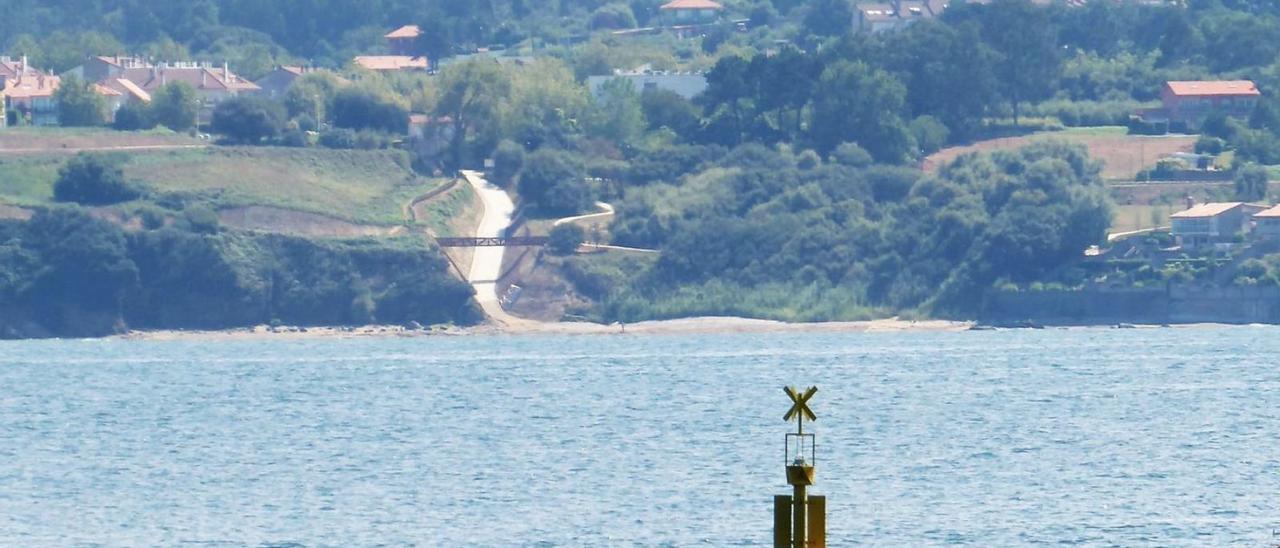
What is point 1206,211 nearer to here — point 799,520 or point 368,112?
point 368,112

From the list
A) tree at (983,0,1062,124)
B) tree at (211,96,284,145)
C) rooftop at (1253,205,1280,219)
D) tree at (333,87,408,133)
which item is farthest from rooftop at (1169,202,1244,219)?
tree at (211,96,284,145)

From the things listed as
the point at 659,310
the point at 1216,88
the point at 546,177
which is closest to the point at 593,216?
the point at 546,177

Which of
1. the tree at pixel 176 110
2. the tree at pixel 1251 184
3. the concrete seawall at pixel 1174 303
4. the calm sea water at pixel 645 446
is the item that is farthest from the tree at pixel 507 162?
the calm sea water at pixel 645 446

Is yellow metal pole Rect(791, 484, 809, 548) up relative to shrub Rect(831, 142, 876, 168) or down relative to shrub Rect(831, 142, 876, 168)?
down

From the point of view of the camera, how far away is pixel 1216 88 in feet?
638

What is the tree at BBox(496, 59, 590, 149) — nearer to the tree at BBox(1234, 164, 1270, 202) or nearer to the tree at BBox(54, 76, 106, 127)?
the tree at BBox(54, 76, 106, 127)

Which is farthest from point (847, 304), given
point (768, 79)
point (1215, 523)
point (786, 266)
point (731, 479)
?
point (1215, 523)

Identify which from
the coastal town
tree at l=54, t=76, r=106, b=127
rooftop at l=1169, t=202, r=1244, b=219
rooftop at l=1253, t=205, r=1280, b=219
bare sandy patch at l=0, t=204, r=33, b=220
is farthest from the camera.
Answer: tree at l=54, t=76, r=106, b=127

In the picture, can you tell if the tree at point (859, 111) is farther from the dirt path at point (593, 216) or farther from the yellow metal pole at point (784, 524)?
the yellow metal pole at point (784, 524)

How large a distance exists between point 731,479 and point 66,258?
9554 cm

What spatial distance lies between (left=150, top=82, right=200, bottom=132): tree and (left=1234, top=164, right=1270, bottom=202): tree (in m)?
67.2

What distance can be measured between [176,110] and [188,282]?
114 ft

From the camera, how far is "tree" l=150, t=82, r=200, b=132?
196 m

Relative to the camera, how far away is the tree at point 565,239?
166250 mm
